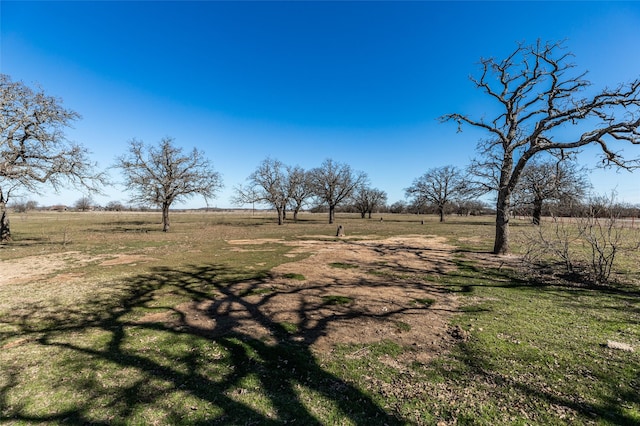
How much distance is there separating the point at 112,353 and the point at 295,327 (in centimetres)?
296

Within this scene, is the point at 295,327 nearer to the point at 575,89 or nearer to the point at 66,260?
the point at 66,260

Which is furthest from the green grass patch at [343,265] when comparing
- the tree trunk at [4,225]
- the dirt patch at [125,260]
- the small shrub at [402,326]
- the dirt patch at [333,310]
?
the tree trunk at [4,225]

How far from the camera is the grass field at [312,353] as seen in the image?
10.1ft

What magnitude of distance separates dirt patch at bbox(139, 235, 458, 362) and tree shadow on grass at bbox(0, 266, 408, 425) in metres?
Answer: 0.07

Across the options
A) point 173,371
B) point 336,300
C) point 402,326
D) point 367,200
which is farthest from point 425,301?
point 367,200

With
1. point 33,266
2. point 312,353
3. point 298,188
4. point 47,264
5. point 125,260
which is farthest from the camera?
point 298,188

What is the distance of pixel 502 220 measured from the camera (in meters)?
12.8

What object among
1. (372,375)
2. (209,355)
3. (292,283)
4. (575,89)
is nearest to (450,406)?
(372,375)

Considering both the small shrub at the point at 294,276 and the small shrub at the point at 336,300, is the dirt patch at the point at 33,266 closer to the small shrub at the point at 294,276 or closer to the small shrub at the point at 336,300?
the small shrub at the point at 294,276

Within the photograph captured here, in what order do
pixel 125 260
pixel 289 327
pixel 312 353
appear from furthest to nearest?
pixel 125 260 < pixel 289 327 < pixel 312 353

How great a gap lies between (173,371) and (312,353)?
78.4 inches

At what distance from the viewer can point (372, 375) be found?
12.3ft

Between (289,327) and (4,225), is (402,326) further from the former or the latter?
(4,225)

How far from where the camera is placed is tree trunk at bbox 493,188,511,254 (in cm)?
1261
